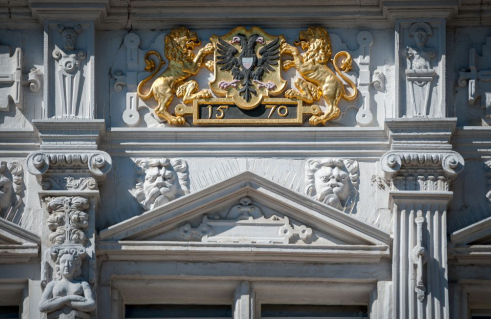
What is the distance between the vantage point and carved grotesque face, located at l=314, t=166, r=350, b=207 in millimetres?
23609

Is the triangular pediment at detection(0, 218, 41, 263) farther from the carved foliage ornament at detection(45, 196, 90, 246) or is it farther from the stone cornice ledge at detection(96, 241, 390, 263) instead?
the stone cornice ledge at detection(96, 241, 390, 263)

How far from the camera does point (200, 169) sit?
78.1 ft

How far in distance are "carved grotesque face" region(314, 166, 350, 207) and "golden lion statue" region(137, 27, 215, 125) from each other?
5.18 ft

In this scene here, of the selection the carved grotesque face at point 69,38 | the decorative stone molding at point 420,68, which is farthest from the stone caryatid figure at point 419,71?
the carved grotesque face at point 69,38

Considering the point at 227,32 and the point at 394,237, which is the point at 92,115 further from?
the point at 394,237

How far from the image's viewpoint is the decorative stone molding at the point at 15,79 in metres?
24.1

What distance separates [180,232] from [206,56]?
212 cm

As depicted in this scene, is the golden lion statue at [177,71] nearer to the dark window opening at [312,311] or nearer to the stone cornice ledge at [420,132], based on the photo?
the stone cornice ledge at [420,132]

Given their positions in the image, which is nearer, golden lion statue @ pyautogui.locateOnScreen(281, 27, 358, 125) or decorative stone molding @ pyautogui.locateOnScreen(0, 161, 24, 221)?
decorative stone molding @ pyautogui.locateOnScreen(0, 161, 24, 221)

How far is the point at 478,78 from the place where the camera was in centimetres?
2409

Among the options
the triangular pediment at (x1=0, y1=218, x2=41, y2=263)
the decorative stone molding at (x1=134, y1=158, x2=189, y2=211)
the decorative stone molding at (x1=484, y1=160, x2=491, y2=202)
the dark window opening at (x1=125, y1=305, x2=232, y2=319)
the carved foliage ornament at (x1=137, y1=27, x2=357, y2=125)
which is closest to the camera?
the triangular pediment at (x1=0, y1=218, x2=41, y2=263)

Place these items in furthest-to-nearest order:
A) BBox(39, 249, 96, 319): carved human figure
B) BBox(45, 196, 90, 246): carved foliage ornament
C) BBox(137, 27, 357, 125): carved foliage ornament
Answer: BBox(137, 27, 357, 125): carved foliage ornament
BBox(45, 196, 90, 246): carved foliage ornament
BBox(39, 249, 96, 319): carved human figure

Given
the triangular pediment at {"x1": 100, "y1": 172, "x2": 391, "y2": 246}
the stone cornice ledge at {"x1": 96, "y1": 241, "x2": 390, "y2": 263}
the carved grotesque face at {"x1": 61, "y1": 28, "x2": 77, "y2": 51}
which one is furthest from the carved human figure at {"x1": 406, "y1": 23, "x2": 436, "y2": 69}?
the carved grotesque face at {"x1": 61, "y1": 28, "x2": 77, "y2": 51}

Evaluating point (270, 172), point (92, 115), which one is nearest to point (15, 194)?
point (92, 115)
